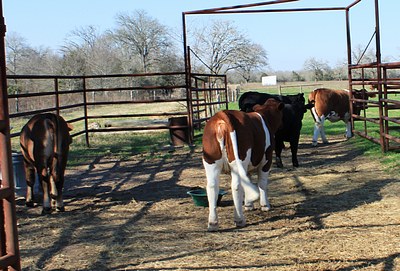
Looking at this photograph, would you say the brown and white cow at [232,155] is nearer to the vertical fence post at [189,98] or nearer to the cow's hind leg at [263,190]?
the cow's hind leg at [263,190]

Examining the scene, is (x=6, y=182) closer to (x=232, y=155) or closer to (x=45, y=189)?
(x=232, y=155)

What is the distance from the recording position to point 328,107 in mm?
12477

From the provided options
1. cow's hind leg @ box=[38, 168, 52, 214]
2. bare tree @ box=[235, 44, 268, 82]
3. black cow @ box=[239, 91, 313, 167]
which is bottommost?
cow's hind leg @ box=[38, 168, 52, 214]

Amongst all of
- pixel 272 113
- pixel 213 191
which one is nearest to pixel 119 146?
pixel 272 113

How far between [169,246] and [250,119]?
172 centimetres

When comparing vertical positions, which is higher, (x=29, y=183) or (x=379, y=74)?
(x=379, y=74)

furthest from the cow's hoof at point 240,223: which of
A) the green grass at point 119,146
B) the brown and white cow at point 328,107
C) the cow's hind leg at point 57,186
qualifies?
the brown and white cow at point 328,107

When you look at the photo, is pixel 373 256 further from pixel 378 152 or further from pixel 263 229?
pixel 378 152

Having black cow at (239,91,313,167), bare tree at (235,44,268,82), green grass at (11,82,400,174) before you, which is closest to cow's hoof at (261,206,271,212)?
black cow at (239,91,313,167)

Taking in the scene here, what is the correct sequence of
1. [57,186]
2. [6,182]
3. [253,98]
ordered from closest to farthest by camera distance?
[6,182] → [57,186] → [253,98]

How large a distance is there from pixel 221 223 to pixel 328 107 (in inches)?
300

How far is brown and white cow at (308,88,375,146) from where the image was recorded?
12.1 meters

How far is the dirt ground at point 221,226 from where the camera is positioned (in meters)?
4.32

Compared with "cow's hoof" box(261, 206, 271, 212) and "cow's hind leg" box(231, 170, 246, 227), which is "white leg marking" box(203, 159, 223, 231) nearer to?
"cow's hind leg" box(231, 170, 246, 227)
